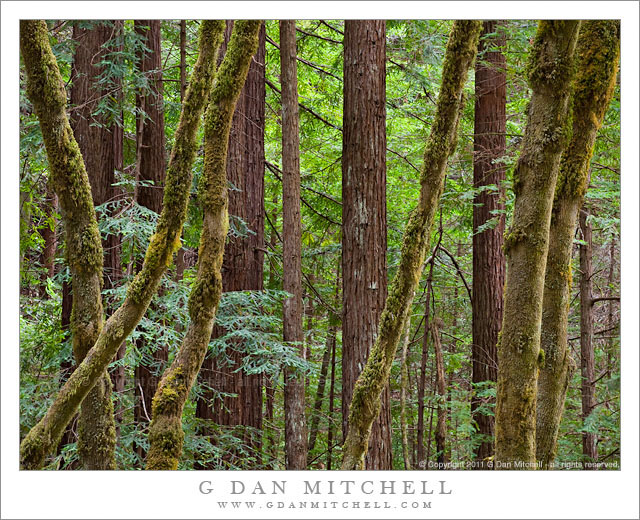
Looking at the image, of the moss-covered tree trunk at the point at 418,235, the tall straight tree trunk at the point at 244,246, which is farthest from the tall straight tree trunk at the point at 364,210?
the moss-covered tree trunk at the point at 418,235

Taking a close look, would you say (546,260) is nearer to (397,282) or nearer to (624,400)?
(397,282)

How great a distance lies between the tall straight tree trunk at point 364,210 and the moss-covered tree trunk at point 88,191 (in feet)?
9.29

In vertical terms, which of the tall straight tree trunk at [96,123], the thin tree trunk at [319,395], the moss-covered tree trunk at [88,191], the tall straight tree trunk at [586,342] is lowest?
the thin tree trunk at [319,395]

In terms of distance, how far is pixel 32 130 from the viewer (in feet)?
17.7

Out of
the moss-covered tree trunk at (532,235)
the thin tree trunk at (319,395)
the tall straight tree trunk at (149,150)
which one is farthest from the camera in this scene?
the thin tree trunk at (319,395)

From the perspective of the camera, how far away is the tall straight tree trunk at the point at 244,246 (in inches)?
272

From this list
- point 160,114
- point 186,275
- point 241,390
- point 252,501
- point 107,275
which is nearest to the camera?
point 252,501

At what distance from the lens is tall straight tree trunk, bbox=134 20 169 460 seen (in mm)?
6117

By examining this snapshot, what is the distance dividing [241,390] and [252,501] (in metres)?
4.03

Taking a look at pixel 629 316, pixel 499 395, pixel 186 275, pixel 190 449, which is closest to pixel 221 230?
pixel 499 395

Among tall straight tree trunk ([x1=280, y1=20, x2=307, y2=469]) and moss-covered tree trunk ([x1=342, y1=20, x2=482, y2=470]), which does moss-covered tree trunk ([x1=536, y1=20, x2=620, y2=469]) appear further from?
tall straight tree trunk ([x1=280, y1=20, x2=307, y2=469])

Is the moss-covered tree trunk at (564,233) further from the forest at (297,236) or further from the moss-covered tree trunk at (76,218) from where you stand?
the moss-covered tree trunk at (76,218)

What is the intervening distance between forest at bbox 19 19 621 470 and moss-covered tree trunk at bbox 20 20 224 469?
0.04 feet

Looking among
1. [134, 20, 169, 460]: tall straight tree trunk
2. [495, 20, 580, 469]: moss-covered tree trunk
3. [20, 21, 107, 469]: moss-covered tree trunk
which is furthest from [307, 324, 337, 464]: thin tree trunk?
[495, 20, 580, 469]: moss-covered tree trunk
